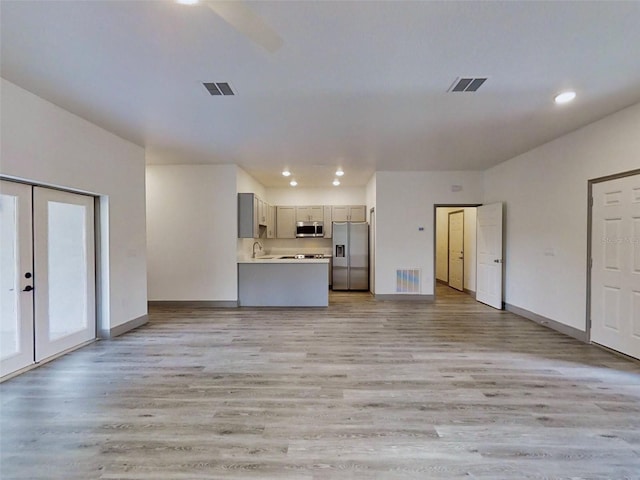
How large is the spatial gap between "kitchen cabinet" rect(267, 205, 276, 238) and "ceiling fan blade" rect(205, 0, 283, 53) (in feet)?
21.1

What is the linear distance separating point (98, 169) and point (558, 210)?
6382 millimetres

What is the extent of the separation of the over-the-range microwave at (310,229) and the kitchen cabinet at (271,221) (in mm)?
708

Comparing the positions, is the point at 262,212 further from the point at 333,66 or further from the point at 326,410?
the point at 326,410

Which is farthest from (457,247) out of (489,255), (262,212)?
(262,212)

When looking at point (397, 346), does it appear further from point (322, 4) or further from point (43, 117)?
point (43, 117)

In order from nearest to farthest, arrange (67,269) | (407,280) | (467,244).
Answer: (67,269), (407,280), (467,244)

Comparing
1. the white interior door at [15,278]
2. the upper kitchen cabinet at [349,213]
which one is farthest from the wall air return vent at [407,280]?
the white interior door at [15,278]

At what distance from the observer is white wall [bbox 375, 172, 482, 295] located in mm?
6922

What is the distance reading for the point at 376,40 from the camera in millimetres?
2340

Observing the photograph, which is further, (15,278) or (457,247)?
(457,247)

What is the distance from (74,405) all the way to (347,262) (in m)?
6.32

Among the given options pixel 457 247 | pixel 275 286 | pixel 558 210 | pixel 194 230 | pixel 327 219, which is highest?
pixel 327 219

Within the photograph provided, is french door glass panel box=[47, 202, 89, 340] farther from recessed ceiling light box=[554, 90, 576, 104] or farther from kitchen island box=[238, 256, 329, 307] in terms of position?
recessed ceiling light box=[554, 90, 576, 104]

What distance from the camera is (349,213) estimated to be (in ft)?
29.1
